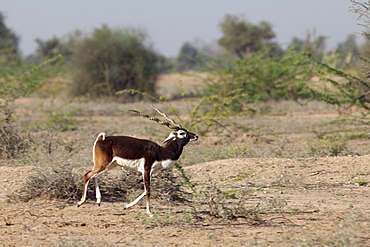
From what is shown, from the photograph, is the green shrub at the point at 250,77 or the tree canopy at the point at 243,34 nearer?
the green shrub at the point at 250,77

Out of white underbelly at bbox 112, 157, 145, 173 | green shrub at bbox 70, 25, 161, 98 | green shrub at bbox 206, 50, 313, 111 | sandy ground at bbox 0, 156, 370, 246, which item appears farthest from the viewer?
green shrub at bbox 70, 25, 161, 98

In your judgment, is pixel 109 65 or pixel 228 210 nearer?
pixel 228 210

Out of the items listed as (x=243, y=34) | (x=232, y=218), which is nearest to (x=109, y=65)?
(x=243, y=34)

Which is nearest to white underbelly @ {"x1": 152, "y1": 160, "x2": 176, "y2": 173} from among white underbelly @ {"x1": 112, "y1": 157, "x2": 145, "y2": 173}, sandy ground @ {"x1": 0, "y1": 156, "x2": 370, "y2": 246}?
white underbelly @ {"x1": 112, "y1": 157, "x2": 145, "y2": 173}

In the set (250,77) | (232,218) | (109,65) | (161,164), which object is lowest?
(232,218)

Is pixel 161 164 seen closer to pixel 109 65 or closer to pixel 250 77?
pixel 250 77

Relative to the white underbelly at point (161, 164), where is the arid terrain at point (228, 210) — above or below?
below

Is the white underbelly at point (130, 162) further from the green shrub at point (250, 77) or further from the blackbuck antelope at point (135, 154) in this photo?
the green shrub at point (250, 77)

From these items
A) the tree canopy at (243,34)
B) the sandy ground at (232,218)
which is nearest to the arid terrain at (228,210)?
the sandy ground at (232,218)

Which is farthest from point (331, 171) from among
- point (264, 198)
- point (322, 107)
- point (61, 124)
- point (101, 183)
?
point (322, 107)

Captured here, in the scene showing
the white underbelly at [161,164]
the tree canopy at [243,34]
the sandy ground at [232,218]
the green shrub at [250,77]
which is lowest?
the sandy ground at [232,218]

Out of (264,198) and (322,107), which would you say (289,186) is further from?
(322,107)

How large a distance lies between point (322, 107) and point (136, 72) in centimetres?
842

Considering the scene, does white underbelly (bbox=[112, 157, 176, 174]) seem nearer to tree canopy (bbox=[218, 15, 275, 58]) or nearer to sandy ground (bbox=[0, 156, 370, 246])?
sandy ground (bbox=[0, 156, 370, 246])
